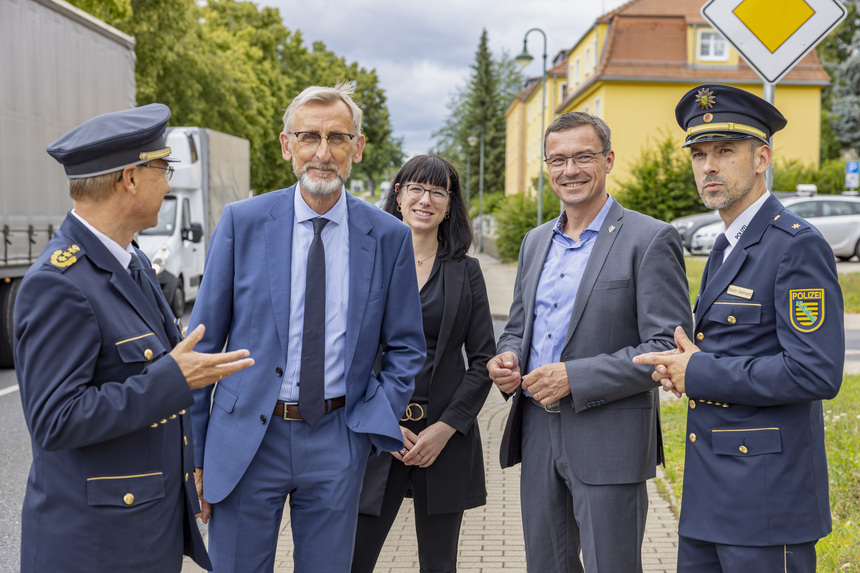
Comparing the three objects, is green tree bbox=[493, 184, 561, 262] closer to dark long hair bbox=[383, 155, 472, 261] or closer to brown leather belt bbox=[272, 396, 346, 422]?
dark long hair bbox=[383, 155, 472, 261]

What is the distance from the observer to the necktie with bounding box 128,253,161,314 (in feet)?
8.36

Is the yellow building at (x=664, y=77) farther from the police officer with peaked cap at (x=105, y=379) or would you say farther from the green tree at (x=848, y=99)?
the police officer with peaked cap at (x=105, y=379)

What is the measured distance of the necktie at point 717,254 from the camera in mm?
2854

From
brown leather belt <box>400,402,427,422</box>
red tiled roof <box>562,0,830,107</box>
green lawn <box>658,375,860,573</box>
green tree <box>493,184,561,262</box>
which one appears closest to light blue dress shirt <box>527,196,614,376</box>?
brown leather belt <box>400,402,427,422</box>

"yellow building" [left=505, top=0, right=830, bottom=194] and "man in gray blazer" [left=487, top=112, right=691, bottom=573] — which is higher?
"yellow building" [left=505, top=0, right=830, bottom=194]

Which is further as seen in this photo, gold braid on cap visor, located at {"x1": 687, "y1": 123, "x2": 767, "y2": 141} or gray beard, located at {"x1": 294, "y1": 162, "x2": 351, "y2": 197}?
gray beard, located at {"x1": 294, "y1": 162, "x2": 351, "y2": 197}

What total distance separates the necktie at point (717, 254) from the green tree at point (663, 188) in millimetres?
29149

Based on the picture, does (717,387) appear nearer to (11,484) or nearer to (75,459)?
(75,459)

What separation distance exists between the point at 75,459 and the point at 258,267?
89cm

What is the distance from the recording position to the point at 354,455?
2.93m

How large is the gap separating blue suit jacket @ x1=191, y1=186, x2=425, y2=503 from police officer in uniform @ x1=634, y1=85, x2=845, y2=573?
0.87 metres

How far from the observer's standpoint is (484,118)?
8231cm

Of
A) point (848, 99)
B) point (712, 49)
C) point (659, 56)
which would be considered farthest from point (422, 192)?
point (848, 99)

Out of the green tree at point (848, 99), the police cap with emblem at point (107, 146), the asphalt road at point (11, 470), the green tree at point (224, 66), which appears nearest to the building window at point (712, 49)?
the green tree at point (848, 99)
